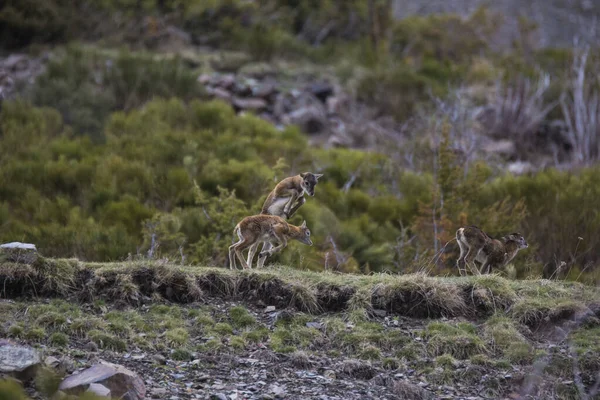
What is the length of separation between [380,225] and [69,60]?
525 inches

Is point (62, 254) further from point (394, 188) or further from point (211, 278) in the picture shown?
point (394, 188)

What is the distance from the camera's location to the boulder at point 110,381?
654 cm

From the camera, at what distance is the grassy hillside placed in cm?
773

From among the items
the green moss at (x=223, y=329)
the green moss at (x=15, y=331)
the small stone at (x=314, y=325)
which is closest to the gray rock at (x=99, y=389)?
the green moss at (x=15, y=331)

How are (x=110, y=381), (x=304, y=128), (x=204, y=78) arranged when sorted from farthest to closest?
1. (x=204, y=78)
2. (x=304, y=128)
3. (x=110, y=381)

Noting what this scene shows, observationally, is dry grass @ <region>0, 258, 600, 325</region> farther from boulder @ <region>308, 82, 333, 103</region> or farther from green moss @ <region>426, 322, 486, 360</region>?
boulder @ <region>308, 82, 333, 103</region>

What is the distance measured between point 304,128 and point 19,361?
2047 cm

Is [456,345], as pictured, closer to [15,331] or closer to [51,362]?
[51,362]

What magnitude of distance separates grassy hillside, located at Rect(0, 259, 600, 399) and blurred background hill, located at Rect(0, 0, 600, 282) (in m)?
1.91

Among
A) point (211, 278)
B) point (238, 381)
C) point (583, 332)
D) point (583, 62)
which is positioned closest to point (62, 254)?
point (211, 278)

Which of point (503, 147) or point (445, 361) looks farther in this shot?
point (503, 147)

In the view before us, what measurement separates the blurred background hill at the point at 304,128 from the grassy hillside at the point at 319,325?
6.28 feet

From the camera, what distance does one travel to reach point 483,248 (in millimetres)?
9875

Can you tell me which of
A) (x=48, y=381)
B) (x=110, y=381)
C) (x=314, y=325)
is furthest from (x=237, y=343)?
(x=48, y=381)
